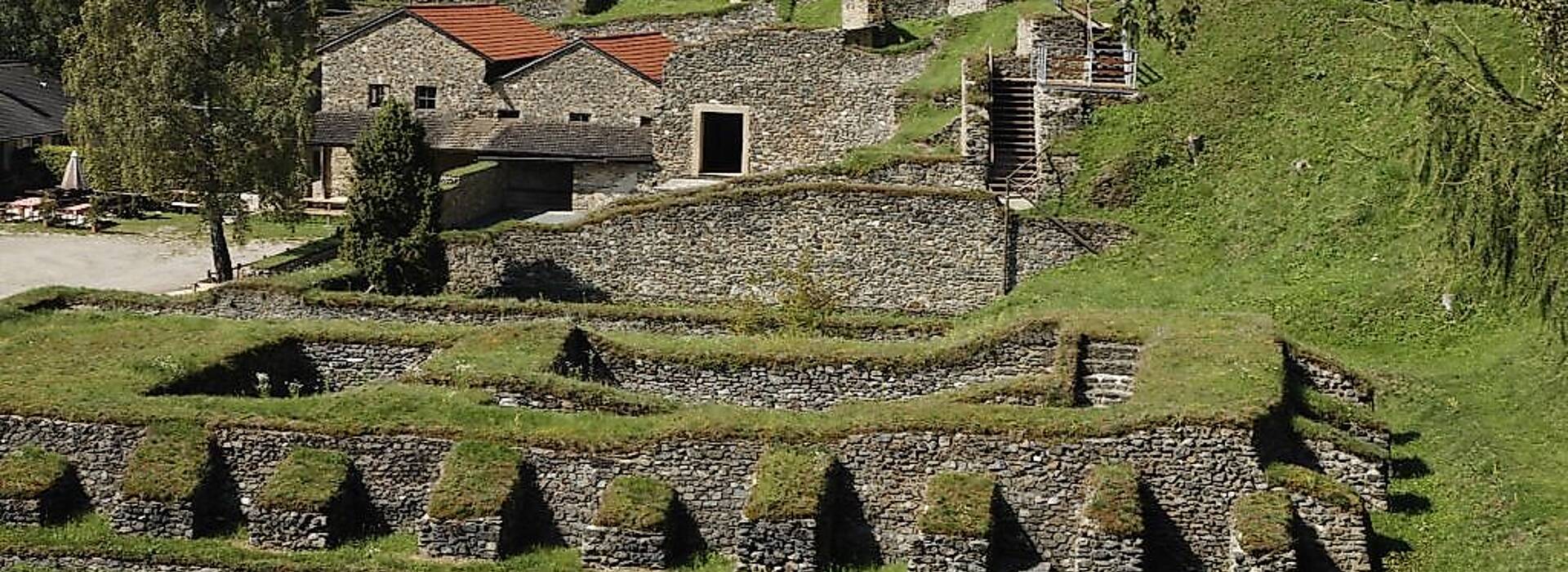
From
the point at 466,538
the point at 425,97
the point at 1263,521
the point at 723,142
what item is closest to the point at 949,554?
the point at 1263,521

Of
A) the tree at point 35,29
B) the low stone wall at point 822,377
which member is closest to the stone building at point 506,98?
the tree at point 35,29

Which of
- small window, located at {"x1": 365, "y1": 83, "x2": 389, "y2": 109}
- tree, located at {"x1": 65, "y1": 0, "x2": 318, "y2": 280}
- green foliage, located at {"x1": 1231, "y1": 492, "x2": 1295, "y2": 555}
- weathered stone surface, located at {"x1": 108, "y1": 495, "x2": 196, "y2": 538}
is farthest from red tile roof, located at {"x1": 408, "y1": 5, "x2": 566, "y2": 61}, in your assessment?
green foliage, located at {"x1": 1231, "y1": 492, "x2": 1295, "y2": 555}

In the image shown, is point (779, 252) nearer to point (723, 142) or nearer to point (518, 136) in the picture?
point (723, 142)

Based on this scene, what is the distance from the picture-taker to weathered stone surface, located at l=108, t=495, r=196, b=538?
68.0ft

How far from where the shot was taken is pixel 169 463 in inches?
827

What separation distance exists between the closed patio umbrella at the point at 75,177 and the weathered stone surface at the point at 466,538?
103ft

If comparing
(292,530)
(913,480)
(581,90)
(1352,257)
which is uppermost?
(581,90)

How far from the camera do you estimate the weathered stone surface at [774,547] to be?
1986 cm

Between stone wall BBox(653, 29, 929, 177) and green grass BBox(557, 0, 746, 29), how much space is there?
36.8 feet

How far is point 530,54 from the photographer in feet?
167

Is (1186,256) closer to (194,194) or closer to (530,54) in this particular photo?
(194,194)

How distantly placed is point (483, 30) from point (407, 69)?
2454 mm

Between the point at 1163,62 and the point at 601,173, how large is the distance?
1327 cm

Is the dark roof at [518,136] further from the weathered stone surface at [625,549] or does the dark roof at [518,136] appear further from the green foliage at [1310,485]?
the green foliage at [1310,485]
